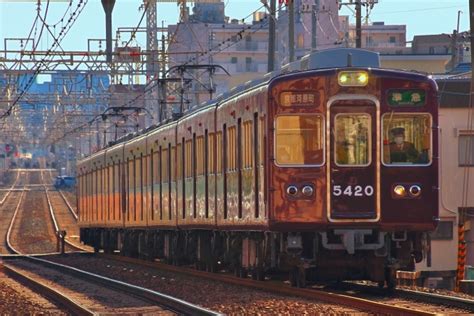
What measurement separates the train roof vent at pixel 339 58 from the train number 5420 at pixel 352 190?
175 centimetres

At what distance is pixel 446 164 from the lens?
35.8m

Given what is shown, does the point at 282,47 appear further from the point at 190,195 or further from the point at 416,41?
the point at 190,195

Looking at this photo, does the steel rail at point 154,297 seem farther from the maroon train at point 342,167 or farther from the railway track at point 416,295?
the railway track at point 416,295

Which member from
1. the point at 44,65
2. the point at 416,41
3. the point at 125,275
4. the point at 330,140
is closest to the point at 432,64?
the point at 416,41

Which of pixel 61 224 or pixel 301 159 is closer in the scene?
pixel 301 159

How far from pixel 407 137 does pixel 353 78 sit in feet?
3.31

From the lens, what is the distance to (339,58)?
1858cm

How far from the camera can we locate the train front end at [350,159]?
1762 centimetres

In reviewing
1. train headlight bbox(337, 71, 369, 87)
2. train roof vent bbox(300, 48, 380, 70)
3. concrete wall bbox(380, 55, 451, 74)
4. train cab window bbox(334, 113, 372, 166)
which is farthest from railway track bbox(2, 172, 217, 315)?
concrete wall bbox(380, 55, 451, 74)

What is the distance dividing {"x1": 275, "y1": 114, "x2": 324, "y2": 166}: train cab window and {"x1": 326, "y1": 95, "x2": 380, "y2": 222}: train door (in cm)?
14

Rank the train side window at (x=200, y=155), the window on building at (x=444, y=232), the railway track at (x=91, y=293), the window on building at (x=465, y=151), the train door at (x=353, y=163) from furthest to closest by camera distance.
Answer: the window on building at (x=465, y=151) < the window on building at (x=444, y=232) < the train side window at (x=200, y=155) < the train door at (x=353, y=163) < the railway track at (x=91, y=293)

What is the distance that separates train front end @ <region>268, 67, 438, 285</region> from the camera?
17625 mm

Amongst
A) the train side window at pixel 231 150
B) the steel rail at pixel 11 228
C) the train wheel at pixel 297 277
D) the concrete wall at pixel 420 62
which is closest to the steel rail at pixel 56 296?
the train wheel at pixel 297 277

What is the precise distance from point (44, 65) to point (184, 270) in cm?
2794
